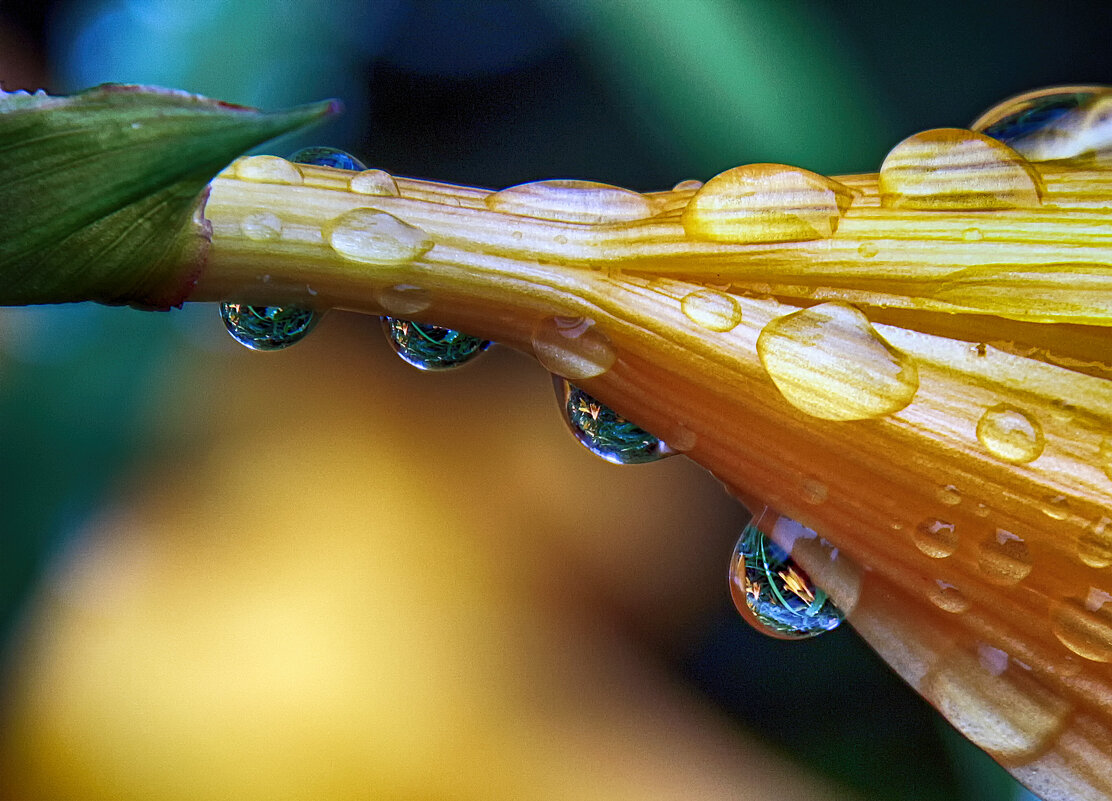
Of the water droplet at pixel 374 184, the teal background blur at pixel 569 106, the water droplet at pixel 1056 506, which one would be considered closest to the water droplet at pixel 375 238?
the water droplet at pixel 374 184

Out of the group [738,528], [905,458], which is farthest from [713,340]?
[738,528]

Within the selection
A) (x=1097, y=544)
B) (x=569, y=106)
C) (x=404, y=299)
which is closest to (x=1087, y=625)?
(x=1097, y=544)

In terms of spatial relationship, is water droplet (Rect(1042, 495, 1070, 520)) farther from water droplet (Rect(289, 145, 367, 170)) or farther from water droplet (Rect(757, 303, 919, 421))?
water droplet (Rect(289, 145, 367, 170))

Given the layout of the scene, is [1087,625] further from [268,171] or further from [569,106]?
[569,106]

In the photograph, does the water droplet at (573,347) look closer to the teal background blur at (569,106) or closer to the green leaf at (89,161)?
the green leaf at (89,161)

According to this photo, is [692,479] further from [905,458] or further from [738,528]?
[905,458]

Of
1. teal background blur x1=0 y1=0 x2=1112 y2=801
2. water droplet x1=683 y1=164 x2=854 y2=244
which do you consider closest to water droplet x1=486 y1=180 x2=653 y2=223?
water droplet x1=683 y1=164 x2=854 y2=244

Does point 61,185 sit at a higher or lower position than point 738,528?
higher
